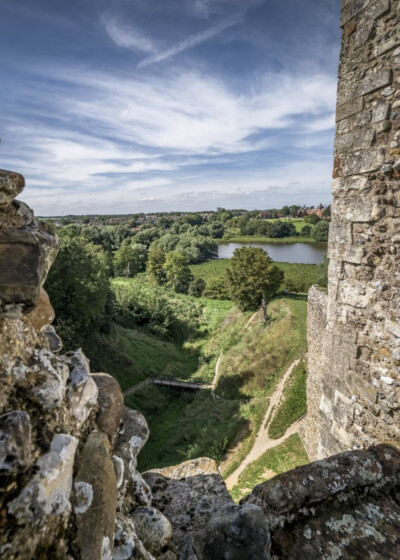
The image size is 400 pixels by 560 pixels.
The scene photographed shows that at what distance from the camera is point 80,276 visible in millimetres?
17344

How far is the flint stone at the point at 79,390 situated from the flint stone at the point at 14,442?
1.47 feet

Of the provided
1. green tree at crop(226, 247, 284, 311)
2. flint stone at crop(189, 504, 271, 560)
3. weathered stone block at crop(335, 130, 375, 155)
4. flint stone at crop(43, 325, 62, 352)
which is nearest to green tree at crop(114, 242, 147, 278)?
green tree at crop(226, 247, 284, 311)

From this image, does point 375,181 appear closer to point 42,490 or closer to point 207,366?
point 42,490

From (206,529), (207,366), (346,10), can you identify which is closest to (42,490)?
(206,529)

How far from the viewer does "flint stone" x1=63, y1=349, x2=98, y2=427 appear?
1816mm

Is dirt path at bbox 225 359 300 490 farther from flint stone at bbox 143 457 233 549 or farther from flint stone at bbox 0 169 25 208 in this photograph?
flint stone at bbox 0 169 25 208

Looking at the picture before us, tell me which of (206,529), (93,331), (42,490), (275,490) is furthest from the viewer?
(93,331)

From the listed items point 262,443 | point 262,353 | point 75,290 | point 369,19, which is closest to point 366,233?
point 369,19

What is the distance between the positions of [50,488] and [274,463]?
462 inches

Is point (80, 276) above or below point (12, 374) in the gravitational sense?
below

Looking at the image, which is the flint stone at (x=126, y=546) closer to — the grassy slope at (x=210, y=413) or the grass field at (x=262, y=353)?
the grassy slope at (x=210, y=413)

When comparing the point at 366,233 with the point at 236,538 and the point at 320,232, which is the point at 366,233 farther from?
the point at 320,232

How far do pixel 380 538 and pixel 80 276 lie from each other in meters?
17.2

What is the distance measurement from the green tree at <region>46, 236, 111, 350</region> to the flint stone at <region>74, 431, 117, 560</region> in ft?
49.1
